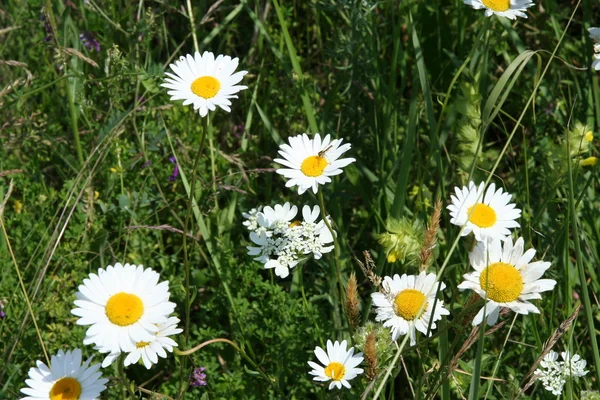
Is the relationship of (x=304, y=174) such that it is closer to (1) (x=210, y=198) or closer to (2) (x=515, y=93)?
(1) (x=210, y=198)

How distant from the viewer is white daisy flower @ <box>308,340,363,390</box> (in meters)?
2.05

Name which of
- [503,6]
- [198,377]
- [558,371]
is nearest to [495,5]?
[503,6]

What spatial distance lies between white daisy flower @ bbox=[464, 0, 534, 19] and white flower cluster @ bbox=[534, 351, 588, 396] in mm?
1122

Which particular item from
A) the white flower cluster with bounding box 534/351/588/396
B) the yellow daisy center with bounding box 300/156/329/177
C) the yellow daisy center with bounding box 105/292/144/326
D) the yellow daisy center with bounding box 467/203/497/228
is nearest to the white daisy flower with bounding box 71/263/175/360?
the yellow daisy center with bounding box 105/292/144/326

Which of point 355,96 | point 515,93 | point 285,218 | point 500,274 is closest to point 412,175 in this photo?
point 355,96

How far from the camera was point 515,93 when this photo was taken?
3.55m

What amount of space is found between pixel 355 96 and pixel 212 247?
0.93 metres

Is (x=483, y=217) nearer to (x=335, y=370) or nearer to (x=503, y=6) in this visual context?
(x=335, y=370)

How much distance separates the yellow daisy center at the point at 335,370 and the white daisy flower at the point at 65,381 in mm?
598

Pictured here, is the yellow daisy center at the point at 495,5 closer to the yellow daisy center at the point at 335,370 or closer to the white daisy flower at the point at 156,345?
the yellow daisy center at the point at 335,370

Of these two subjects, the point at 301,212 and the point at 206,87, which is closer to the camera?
the point at 206,87

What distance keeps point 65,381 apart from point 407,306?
894mm

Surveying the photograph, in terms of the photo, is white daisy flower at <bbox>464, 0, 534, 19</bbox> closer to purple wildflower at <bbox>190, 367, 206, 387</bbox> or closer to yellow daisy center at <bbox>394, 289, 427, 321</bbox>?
yellow daisy center at <bbox>394, 289, 427, 321</bbox>

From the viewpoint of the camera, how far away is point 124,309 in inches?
70.9
